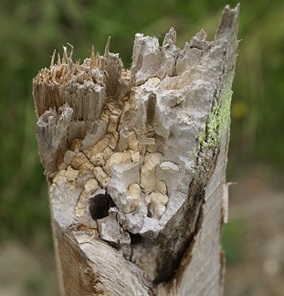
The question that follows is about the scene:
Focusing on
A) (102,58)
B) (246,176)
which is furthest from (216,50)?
(246,176)

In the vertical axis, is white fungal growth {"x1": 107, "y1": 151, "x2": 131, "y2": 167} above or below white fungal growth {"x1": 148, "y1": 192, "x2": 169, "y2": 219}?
above

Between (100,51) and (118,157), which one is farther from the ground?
(100,51)

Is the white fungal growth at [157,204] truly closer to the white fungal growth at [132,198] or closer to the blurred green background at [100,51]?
the white fungal growth at [132,198]

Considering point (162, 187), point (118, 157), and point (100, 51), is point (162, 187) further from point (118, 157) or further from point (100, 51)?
point (100, 51)

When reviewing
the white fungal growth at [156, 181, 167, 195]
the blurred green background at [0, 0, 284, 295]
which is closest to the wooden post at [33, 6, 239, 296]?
the white fungal growth at [156, 181, 167, 195]

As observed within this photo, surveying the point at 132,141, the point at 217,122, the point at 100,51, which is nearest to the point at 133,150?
the point at 132,141

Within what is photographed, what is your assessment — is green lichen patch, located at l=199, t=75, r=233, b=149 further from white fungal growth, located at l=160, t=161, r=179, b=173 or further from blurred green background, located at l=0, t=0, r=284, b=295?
blurred green background, located at l=0, t=0, r=284, b=295
